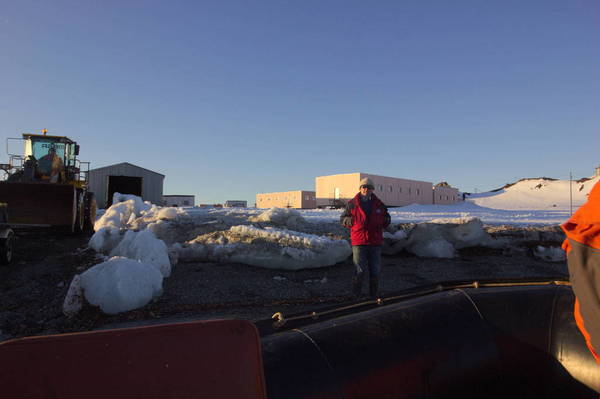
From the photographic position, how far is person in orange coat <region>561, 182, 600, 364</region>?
1084 mm

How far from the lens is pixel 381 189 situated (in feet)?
99.7

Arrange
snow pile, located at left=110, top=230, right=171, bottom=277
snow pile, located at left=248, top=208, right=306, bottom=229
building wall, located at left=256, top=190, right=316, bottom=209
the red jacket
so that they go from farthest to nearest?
building wall, located at left=256, top=190, right=316, bottom=209, snow pile, located at left=248, top=208, right=306, bottom=229, snow pile, located at left=110, top=230, right=171, bottom=277, the red jacket

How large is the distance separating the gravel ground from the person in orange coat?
1.55 m

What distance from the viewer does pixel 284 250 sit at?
20.5 ft

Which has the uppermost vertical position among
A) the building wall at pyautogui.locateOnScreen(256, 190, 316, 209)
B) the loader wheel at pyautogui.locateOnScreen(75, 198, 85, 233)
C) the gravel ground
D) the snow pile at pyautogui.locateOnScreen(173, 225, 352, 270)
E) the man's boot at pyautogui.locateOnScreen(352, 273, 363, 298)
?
the building wall at pyautogui.locateOnScreen(256, 190, 316, 209)

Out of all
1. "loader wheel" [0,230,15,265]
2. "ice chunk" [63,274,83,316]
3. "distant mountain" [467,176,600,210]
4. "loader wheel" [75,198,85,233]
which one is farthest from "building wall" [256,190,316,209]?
"ice chunk" [63,274,83,316]

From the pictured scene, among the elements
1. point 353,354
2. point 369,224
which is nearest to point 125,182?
point 369,224

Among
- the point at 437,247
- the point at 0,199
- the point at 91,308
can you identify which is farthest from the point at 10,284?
the point at 437,247

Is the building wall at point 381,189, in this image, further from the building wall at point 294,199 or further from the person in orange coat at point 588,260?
the person in orange coat at point 588,260

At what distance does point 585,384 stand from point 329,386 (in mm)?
1388

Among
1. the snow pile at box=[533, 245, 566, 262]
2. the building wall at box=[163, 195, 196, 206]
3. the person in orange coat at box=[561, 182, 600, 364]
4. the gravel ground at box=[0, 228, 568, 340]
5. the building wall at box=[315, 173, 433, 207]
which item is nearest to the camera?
the person in orange coat at box=[561, 182, 600, 364]

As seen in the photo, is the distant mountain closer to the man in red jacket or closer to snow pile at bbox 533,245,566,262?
snow pile at bbox 533,245,566,262

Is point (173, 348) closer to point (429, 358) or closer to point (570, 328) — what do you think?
point (429, 358)

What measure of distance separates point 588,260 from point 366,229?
3398 mm
